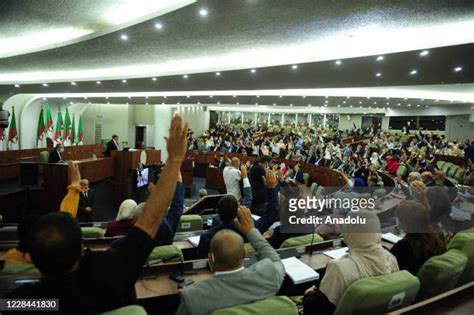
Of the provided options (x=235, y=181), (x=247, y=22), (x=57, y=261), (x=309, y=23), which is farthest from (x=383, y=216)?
(x=57, y=261)

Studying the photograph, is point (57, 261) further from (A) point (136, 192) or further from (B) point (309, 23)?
(A) point (136, 192)

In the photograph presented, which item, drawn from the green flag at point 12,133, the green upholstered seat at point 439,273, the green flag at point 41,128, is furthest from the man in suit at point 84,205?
the green flag at point 41,128

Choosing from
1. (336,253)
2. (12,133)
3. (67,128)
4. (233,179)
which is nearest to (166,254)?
(336,253)

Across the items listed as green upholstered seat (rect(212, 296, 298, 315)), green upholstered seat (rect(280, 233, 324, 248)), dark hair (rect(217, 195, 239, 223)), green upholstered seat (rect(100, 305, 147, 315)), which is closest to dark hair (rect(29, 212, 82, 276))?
green upholstered seat (rect(100, 305, 147, 315))

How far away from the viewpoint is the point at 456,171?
975 cm

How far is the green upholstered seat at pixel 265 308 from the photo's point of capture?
57.1 inches

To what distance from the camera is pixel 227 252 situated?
1676 millimetres

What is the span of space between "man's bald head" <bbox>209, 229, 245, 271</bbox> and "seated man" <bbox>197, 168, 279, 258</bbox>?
902 mm

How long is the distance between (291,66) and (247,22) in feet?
7.02

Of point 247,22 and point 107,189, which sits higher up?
point 247,22

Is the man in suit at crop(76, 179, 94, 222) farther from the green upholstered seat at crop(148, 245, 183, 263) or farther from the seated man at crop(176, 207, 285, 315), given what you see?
the seated man at crop(176, 207, 285, 315)

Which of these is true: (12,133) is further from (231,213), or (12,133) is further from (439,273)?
(439,273)

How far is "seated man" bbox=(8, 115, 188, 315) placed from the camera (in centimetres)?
101

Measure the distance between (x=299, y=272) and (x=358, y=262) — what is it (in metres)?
0.55
